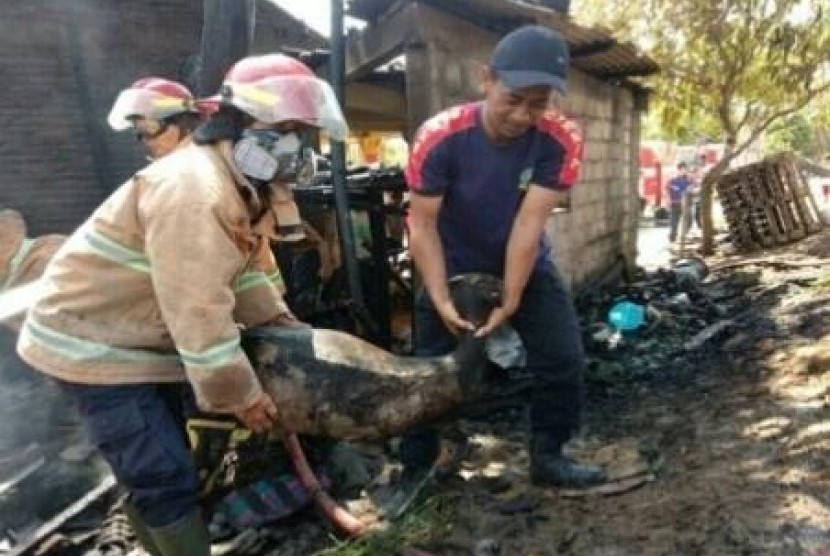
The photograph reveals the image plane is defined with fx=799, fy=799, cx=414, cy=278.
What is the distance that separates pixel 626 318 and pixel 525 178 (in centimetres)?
427

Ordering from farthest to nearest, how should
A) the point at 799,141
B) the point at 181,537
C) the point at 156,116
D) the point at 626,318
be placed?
the point at 799,141 < the point at 626,318 < the point at 156,116 < the point at 181,537

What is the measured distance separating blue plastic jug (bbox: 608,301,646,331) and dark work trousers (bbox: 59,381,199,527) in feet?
17.4

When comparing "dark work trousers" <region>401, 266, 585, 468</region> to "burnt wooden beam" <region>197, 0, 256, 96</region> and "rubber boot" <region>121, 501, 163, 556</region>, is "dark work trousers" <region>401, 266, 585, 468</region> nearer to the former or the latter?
"rubber boot" <region>121, 501, 163, 556</region>

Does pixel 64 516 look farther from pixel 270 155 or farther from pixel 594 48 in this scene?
pixel 594 48

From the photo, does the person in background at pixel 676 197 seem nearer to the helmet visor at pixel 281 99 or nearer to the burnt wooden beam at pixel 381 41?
the burnt wooden beam at pixel 381 41

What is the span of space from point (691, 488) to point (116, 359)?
2.28 m

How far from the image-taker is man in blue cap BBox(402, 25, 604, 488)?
3115 mm

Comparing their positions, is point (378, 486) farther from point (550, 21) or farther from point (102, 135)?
point (102, 135)

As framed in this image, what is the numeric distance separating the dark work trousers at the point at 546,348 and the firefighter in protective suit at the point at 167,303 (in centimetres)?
108

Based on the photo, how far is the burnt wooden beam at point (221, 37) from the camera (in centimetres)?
472

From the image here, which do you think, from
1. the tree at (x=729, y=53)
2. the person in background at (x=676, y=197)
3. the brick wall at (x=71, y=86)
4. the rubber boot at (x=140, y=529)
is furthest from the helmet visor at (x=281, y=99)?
the person in background at (x=676, y=197)

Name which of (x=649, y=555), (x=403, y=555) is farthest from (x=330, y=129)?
(x=649, y=555)

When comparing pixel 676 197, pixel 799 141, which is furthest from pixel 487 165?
pixel 799 141

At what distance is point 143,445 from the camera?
2.42 metres
